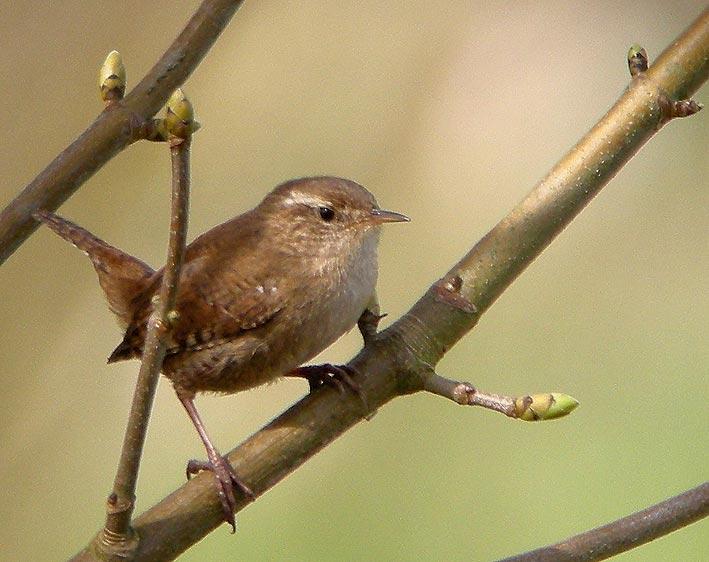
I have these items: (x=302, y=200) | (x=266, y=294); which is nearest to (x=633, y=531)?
(x=266, y=294)

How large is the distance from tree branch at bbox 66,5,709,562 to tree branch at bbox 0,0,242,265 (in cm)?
46

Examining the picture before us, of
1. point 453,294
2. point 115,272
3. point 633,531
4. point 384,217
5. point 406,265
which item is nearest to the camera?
point 633,531

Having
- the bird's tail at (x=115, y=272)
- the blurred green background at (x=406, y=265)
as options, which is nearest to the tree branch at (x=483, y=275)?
the bird's tail at (x=115, y=272)

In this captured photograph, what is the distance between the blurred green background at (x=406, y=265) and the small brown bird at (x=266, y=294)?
2.76 feet

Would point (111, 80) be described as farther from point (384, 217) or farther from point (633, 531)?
point (384, 217)

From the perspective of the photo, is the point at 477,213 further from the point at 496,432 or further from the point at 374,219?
the point at 374,219

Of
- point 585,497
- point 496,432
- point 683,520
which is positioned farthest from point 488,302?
point 496,432

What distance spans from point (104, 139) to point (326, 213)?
3.49 feet

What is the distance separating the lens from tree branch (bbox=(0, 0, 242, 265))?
144 centimetres

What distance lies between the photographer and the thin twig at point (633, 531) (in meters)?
1.43

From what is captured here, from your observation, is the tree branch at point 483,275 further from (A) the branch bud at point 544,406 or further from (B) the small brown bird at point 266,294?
(B) the small brown bird at point 266,294

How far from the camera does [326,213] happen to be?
247cm

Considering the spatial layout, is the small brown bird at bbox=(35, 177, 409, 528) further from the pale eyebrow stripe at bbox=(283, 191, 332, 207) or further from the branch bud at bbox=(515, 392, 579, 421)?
the branch bud at bbox=(515, 392, 579, 421)

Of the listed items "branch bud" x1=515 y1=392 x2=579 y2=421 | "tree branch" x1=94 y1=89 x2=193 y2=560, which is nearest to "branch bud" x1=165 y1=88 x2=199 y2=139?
"tree branch" x1=94 y1=89 x2=193 y2=560
